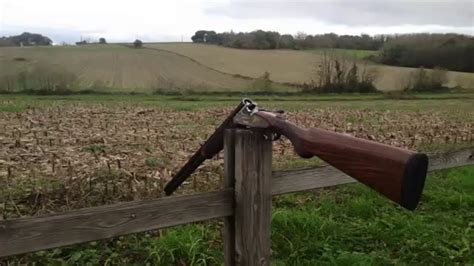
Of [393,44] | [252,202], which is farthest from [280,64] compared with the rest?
[252,202]

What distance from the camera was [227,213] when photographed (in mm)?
2664

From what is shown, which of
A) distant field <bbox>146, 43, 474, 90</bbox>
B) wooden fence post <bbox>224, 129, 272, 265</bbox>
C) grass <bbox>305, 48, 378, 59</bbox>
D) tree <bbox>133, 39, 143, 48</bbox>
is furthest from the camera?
tree <bbox>133, 39, 143, 48</bbox>

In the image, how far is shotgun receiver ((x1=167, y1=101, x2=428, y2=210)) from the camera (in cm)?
177

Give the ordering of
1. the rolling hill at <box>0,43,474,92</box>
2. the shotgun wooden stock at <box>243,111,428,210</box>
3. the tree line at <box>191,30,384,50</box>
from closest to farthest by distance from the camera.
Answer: the shotgun wooden stock at <box>243,111,428,210</box>
the rolling hill at <box>0,43,474,92</box>
the tree line at <box>191,30,384,50</box>

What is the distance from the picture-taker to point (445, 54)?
58.0 meters

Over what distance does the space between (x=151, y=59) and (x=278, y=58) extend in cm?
1470

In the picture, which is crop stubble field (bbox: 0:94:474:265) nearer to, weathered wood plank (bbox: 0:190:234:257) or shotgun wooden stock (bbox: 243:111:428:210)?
weathered wood plank (bbox: 0:190:234:257)

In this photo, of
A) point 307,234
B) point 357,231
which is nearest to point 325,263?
point 307,234

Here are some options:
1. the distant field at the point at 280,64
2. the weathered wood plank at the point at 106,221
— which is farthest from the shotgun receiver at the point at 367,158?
the distant field at the point at 280,64

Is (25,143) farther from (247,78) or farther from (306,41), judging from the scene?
(306,41)

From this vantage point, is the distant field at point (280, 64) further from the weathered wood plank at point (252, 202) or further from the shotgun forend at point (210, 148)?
the weathered wood plank at point (252, 202)

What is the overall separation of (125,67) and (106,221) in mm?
53059

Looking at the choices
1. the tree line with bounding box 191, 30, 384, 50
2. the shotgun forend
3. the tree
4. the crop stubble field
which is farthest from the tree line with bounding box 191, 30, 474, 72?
the shotgun forend

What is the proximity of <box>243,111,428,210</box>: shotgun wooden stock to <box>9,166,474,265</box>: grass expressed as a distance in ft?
8.06
